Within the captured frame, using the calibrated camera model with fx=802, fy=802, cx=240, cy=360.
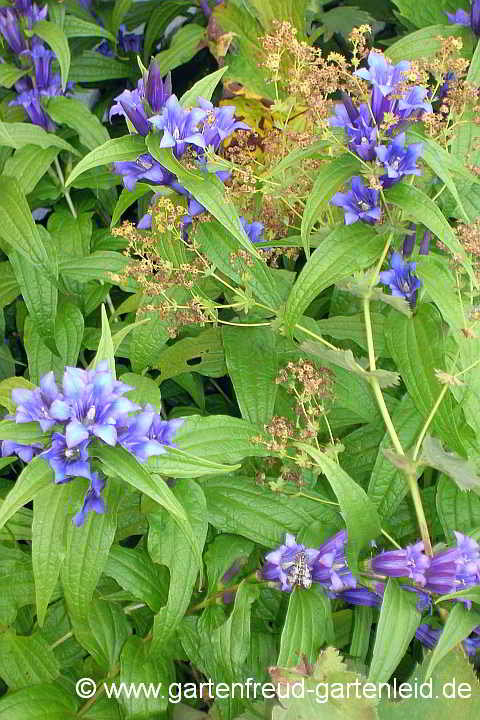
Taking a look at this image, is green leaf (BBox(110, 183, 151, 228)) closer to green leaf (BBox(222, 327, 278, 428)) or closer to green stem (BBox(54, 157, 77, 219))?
green leaf (BBox(222, 327, 278, 428))

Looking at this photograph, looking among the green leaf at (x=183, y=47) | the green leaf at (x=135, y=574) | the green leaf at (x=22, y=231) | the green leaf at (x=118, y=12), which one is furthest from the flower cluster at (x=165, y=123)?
the green leaf at (x=118, y=12)

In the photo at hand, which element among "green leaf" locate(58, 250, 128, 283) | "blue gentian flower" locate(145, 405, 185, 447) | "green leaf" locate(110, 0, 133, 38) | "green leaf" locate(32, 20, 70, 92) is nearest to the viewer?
"blue gentian flower" locate(145, 405, 185, 447)

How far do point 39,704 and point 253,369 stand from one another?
1.71 feet

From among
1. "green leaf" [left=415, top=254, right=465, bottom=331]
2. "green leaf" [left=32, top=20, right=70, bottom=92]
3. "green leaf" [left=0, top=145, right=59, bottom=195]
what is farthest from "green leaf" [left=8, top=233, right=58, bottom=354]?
"green leaf" [left=415, top=254, right=465, bottom=331]

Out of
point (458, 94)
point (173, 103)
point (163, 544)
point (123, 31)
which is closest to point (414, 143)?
point (458, 94)

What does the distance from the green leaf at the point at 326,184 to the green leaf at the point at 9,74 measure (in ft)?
2.61

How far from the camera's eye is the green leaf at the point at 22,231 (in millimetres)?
1294

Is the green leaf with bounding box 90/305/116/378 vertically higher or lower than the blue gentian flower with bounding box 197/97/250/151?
lower

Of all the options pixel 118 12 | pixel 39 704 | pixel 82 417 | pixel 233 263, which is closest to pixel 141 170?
pixel 233 263

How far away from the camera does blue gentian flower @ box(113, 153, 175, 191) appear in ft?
3.23

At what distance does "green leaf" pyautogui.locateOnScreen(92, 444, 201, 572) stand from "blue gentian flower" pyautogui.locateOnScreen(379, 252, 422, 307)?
39 centimetres

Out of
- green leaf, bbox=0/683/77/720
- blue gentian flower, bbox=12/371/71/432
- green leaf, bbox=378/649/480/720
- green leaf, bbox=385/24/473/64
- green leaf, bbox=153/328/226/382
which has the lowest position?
green leaf, bbox=0/683/77/720

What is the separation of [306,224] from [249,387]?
0.30m

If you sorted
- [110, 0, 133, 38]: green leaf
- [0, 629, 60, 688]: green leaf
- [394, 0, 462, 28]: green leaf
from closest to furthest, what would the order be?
[0, 629, 60, 688]: green leaf < [394, 0, 462, 28]: green leaf < [110, 0, 133, 38]: green leaf
